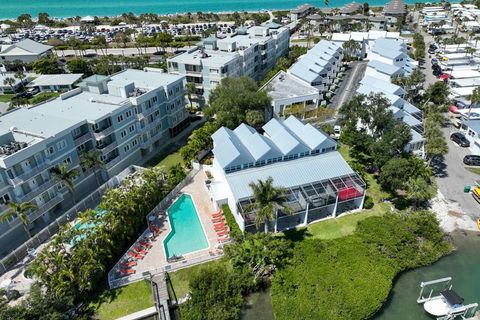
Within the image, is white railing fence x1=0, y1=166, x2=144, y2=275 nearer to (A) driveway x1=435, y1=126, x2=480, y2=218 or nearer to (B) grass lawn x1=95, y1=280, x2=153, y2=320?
(B) grass lawn x1=95, y1=280, x2=153, y2=320

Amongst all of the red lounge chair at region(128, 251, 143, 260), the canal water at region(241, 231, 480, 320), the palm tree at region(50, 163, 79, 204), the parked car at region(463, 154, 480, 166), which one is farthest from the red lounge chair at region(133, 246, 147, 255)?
the parked car at region(463, 154, 480, 166)

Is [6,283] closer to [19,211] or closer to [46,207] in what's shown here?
[19,211]

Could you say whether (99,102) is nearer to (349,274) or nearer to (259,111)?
(259,111)

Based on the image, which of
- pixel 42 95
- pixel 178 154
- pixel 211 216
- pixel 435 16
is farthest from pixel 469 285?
pixel 435 16

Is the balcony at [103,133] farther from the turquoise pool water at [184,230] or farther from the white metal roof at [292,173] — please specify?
the white metal roof at [292,173]

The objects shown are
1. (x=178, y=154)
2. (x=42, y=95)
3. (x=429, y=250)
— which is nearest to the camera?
(x=429, y=250)

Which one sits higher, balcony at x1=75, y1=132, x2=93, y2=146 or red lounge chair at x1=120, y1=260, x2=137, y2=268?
balcony at x1=75, y1=132, x2=93, y2=146
